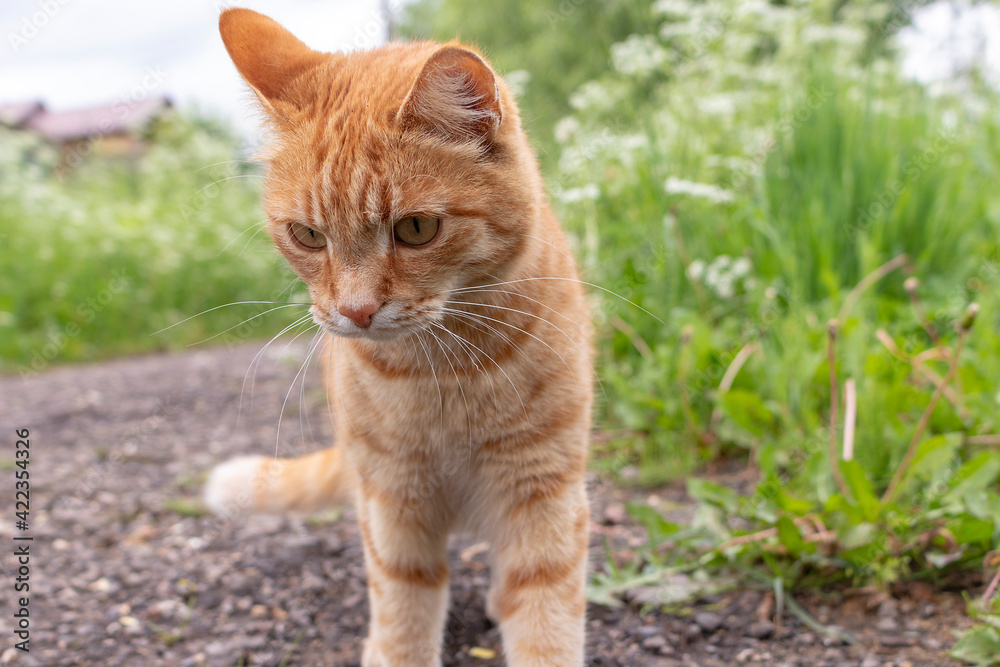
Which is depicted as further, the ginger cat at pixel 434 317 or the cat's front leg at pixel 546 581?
the cat's front leg at pixel 546 581

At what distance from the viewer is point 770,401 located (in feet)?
8.59

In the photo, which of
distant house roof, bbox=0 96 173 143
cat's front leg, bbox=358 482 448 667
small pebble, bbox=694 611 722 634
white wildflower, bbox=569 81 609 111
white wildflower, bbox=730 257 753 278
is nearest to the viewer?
cat's front leg, bbox=358 482 448 667

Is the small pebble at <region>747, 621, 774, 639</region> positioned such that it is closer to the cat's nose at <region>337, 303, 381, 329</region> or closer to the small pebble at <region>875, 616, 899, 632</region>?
the small pebble at <region>875, 616, 899, 632</region>

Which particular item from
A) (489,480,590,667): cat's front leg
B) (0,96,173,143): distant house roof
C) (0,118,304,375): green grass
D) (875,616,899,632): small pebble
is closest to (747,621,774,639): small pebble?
(875,616,899,632): small pebble

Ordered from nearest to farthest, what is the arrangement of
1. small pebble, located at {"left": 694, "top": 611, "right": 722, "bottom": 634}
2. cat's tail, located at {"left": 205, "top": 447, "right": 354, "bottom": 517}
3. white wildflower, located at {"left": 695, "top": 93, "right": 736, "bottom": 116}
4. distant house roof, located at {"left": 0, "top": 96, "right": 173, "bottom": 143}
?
small pebble, located at {"left": 694, "top": 611, "right": 722, "bottom": 634} < cat's tail, located at {"left": 205, "top": 447, "right": 354, "bottom": 517} < white wildflower, located at {"left": 695, "top": 93, "right": 736, "bottom": 116} < distant house roof, located at {"left": 0, "top": 96, "right": 173, "bottom": 143}

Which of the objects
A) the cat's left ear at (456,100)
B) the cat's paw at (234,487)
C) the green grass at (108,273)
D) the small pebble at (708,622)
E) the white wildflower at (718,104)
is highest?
the white wildflower at (718,104)

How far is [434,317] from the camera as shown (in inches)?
54.7

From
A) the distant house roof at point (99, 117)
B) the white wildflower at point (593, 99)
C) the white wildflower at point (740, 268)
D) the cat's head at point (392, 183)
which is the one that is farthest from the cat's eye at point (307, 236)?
the white wildflower at point (593, 99)

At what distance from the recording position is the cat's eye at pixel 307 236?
1.49 meters

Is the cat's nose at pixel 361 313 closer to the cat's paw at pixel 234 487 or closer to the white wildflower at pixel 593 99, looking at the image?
the cat's paw at pixel 234 487

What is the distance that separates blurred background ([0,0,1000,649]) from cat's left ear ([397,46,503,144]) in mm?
596

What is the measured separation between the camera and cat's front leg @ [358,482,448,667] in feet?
5.74

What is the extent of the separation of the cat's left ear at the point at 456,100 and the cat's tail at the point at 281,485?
4.20 feet

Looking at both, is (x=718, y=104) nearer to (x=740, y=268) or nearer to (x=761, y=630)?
(x=740, y=268)
